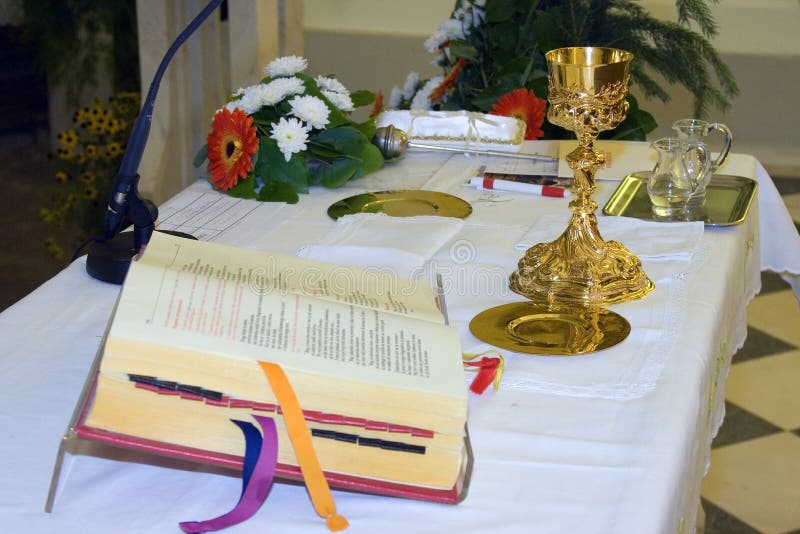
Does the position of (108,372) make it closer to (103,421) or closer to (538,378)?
(103,421)

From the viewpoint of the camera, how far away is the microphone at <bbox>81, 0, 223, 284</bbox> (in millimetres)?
1040

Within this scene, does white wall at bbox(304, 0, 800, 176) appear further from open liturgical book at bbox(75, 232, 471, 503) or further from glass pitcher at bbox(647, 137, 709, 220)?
open liturgical book at bbox(75, 232, 471, 503)

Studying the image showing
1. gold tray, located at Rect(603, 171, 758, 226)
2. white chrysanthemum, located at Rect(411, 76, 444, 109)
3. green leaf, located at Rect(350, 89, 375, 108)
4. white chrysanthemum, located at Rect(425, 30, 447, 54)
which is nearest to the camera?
gold tray, located at Rect(603, 171, 758, 226)

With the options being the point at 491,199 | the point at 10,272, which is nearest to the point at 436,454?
the point at 491,199

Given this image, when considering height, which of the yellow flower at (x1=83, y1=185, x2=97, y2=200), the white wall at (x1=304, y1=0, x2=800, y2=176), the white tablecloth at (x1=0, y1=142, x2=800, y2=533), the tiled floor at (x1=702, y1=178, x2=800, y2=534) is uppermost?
the white tablecloth at (x1=0, y1=142, x2=800, y2=533)

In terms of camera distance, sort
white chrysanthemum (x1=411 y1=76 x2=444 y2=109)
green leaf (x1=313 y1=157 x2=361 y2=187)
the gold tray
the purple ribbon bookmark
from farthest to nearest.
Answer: white chrysanthemum (x1=411 y1=76 x2=444 y2=109), green leaf (x1=313 y1=157 x2=361 y2=187), the gold tray, the purple ribbon bookmark

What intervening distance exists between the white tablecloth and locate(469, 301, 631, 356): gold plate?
1 centimetres

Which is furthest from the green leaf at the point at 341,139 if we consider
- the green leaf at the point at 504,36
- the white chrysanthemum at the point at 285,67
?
the green leaf at the point at 504,36

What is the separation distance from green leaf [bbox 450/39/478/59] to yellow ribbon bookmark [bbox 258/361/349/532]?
149cm

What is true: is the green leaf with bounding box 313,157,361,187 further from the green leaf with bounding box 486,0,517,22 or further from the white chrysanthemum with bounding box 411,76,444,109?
the green leaf with bounding box 486,0,517,22

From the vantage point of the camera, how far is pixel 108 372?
68cm

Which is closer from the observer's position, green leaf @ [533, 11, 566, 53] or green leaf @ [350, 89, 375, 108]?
green leaf @ [350, 89, 375, 108]

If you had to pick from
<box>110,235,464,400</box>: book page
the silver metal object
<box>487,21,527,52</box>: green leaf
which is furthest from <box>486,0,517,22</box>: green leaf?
<box>110,235,464,400</box>: book page

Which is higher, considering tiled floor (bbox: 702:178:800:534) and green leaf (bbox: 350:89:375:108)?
green leaf (bbox: 350:89:375:108)
